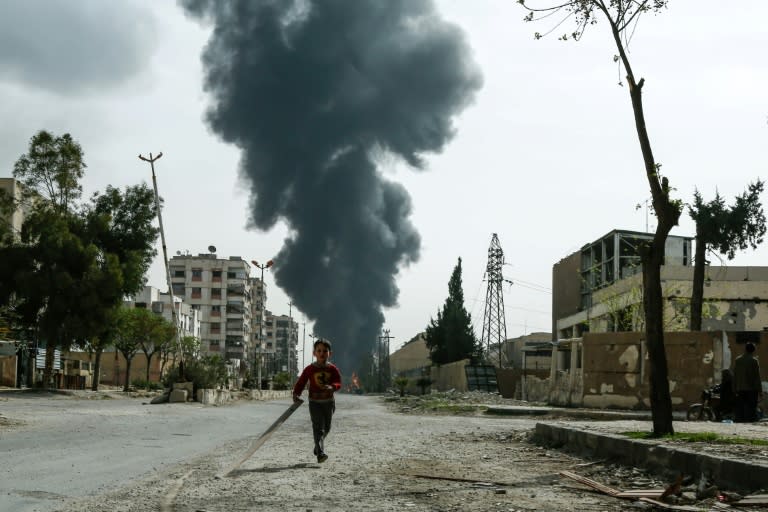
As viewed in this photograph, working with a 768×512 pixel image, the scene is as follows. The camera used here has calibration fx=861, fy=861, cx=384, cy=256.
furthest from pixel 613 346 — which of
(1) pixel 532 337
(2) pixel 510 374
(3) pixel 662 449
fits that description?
(1) pixel 532 337

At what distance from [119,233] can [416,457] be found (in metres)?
39.2

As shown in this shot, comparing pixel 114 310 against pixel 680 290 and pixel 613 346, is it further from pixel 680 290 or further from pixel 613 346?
pixel 680 290

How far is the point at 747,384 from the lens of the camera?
18.3 m

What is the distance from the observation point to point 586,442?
12.2m

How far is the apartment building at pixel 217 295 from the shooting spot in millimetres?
151375

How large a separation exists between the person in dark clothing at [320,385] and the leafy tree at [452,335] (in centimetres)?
7739

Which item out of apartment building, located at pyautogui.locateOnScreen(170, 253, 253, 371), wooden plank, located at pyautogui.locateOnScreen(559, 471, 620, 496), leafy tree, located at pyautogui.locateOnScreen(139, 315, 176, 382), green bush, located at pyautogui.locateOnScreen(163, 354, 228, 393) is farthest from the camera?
apartment building, located at pyautogui.locateOnScreen(170, 253, 253, 371)

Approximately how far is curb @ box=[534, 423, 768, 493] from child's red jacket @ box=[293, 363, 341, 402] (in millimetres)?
3627

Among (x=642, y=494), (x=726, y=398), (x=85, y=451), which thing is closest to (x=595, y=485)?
Answer: (x=642, y=494)

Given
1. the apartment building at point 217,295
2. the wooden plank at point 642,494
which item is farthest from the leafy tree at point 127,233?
the apartment building at point 217,295

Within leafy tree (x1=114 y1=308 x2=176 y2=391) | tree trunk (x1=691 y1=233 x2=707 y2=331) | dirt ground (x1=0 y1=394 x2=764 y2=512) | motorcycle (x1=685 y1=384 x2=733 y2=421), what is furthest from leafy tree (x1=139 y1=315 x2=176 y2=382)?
dirt ground (x1=0 y1=394 x2=764 y2=512)

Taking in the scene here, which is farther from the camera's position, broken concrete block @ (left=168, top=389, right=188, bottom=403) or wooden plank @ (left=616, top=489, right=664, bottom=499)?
broken concrete block @ (left=168, top=389, right=188, bottom=403)

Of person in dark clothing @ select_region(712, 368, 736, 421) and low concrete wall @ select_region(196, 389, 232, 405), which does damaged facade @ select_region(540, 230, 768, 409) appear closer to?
person in dark clothing @ select_region(712, 368, 736, 421)

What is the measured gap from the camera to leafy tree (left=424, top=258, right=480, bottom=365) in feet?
295
